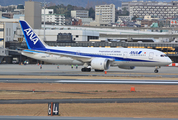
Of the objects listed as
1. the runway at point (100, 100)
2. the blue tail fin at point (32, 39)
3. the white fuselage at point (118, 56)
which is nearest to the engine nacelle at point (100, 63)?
the white fuselage at point (118, 56)

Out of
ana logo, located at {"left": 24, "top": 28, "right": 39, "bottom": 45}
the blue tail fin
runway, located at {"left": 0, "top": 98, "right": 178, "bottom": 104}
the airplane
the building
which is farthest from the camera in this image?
the building

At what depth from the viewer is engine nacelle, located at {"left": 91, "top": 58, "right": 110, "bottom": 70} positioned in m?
56.7

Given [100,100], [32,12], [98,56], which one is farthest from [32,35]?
[32,12]

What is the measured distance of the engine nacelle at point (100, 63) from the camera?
5666 cm

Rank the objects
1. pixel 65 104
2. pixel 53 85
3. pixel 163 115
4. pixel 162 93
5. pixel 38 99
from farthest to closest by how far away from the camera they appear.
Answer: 1. pixel 53 85
2. pixel 162 93
3. pixel 38 99
4. pixel 65 104
5. pixel 163 115

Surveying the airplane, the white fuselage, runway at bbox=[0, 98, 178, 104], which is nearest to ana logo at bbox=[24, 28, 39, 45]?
the airplane

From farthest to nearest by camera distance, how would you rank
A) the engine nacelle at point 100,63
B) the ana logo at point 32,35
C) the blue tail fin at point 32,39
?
the ana logo at point 32,35 < the blue tail fin at point 32,39 < the engine nacelle at point 100,63

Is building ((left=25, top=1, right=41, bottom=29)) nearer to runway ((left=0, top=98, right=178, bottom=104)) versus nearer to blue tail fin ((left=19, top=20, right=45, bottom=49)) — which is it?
blue tail fin ((left=19, top=20, right=45, bottom=49))

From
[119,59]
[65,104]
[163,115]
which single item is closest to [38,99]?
[65,104]

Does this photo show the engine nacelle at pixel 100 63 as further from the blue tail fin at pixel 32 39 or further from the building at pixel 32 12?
the building at pixel 32 12

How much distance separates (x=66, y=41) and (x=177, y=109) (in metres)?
88.1

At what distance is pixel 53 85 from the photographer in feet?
125

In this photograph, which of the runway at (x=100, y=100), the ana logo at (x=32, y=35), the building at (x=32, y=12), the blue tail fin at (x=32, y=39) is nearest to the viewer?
the runway at (x=100, y=100)

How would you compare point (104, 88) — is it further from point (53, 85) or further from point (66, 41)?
point (66, 41)
